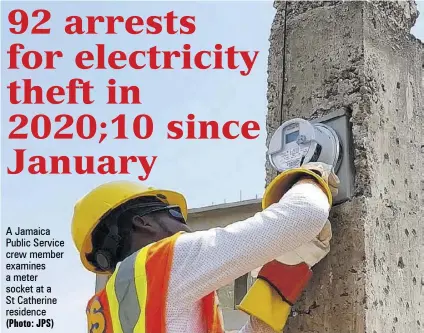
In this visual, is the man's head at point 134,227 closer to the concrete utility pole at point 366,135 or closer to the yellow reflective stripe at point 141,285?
the yellow reflective stripe at point 141,285

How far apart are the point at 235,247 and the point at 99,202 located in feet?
2.27

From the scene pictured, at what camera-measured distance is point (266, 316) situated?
2426 mm

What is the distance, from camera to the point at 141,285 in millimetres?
2322

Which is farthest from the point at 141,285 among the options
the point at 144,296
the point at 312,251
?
the point at 312,251

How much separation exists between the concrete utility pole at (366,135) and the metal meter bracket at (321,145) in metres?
0.03

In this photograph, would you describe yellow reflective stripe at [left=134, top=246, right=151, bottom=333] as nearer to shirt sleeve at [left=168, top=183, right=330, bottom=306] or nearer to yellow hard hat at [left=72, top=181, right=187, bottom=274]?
shirt sleeve at [left=168, top=183, right=330, bottom=306]

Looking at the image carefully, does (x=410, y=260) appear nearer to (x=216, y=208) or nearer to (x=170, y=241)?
(x=170, y=241)

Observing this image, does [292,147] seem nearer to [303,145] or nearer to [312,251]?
[303,145]

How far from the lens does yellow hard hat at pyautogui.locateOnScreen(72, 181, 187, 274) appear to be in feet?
8.70

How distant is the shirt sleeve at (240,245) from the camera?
2186 millimetres

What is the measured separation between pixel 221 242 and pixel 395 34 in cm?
116

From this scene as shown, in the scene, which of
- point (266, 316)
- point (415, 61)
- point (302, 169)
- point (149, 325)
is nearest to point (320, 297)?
point (266, 316)

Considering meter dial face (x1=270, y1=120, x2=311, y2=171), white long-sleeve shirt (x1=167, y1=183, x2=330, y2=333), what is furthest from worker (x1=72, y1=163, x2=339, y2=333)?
meter dial face (x1=270, y1=120, x2=311, y2=171)

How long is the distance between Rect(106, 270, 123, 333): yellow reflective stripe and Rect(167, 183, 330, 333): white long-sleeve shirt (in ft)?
0.78
